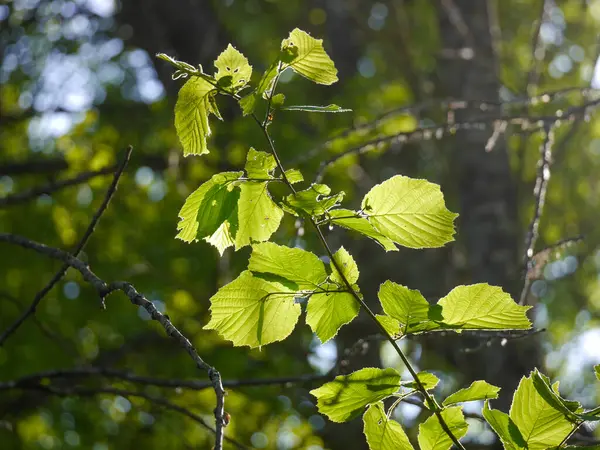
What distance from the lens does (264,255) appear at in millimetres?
975

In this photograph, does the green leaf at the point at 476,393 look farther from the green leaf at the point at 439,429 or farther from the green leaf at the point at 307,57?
the green leaf at the point at 307,57

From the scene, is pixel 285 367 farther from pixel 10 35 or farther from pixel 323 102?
pixel 10 35

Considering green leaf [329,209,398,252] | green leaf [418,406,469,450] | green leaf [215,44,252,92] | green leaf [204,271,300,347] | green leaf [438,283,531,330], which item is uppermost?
green leaf [215,44,252,92]

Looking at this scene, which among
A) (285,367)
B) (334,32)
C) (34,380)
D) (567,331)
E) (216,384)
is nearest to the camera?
(216,384)

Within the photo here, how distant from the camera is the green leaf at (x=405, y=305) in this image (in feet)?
3.14

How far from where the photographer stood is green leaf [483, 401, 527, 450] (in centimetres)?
Result: 93

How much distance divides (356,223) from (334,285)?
0.32 feet

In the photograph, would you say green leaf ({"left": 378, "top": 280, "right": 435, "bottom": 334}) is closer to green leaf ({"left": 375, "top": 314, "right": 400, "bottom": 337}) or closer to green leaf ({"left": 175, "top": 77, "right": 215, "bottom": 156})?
green leaf ({"left": 375, "top": 314, "right": 400, "bottom": 337})

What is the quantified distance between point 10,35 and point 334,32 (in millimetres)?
2436

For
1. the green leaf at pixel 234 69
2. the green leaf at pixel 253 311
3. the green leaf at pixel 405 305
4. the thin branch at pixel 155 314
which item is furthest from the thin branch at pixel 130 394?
the green leaf at pixel 234 69

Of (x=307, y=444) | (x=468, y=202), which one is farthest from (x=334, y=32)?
(x=307, y=444)

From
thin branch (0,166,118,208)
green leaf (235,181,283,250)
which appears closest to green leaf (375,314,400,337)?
green leaf (235,181,283,250)

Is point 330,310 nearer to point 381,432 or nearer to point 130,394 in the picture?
point 381,432

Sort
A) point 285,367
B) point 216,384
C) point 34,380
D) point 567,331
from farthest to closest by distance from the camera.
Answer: point 567,331 < point 285,367 < point 34,380 < point 216,384
